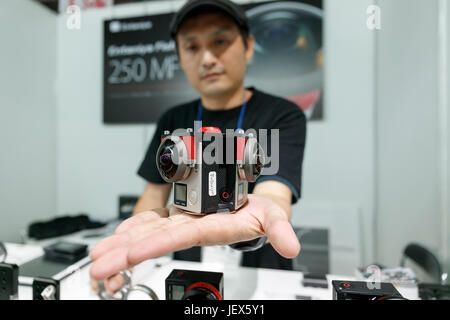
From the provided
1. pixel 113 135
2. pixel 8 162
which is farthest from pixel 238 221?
pixel 8 162

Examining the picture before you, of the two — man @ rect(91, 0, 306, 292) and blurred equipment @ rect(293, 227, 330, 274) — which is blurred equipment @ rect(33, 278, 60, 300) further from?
blurred equipment @ rect(293, 227, 330, 274)

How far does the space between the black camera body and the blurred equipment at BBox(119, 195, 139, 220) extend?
369 mm

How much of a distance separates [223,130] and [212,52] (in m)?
0.17

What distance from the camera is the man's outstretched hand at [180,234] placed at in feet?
0.80

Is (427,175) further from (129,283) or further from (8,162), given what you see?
(8,162)

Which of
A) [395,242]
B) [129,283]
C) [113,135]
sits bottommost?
[395,242]

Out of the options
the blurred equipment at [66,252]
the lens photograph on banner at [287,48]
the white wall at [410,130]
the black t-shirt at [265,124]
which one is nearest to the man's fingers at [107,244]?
the black t-shirt at [265,124]

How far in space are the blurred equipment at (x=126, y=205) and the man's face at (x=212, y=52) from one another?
370mm

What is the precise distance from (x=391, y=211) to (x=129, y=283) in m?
0.82

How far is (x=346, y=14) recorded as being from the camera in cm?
68

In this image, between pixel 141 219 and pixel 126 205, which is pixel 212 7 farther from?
pixel 126 205

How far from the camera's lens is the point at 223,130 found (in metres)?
0.34

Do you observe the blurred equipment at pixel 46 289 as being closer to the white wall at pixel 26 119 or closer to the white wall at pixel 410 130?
the white wall at pixel 26 119

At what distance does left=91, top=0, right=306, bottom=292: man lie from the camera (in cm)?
26
